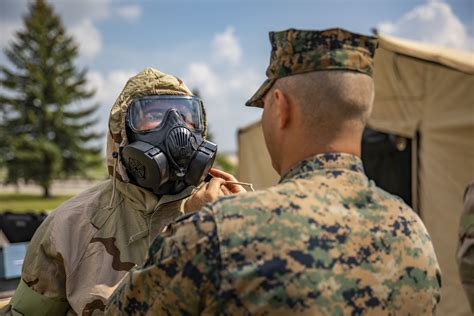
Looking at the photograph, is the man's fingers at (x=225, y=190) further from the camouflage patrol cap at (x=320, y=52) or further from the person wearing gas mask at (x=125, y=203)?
the camouflage patrol cap at (x=320, y=52)

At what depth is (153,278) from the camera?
1.53 metres

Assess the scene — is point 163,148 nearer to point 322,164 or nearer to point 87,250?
point 87,250

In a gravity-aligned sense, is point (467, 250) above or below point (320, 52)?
below

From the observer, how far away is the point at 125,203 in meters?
2.54

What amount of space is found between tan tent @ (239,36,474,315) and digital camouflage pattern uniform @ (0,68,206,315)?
3.78 meters

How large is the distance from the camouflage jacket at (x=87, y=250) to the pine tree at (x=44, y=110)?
3356 cm

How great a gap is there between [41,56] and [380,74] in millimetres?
33232

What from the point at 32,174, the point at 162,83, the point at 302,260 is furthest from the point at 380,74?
the point at 32,174

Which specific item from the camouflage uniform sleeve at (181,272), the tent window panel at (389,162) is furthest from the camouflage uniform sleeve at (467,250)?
the tent window panel at (389,162)

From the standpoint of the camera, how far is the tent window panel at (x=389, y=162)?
277 inches

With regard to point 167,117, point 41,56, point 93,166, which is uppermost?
point 167,117

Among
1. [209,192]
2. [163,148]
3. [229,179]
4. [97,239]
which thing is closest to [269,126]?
[209,192]

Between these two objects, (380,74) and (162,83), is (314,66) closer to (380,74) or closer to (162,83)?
(162,83)

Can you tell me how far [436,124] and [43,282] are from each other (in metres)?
4.65
